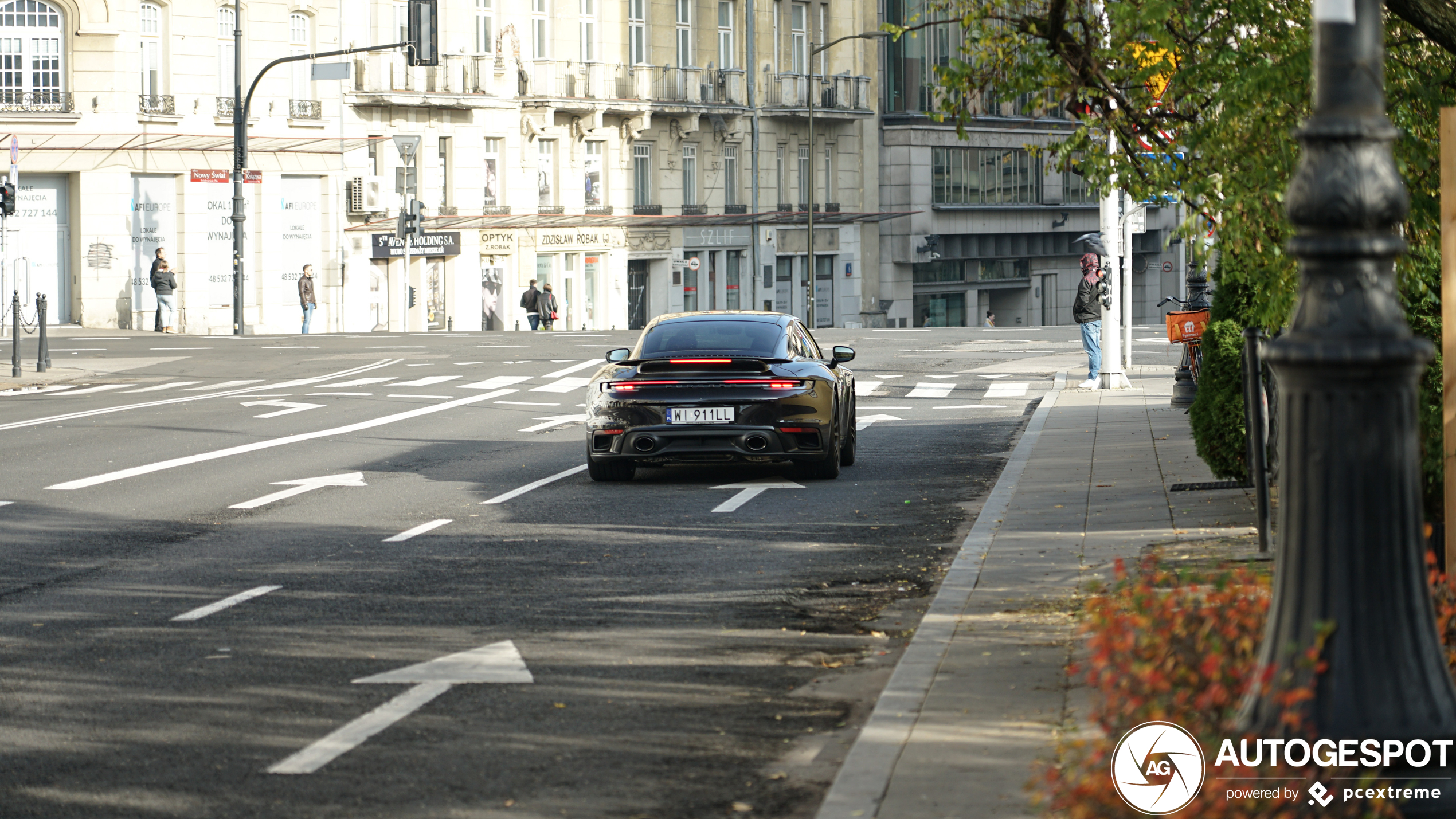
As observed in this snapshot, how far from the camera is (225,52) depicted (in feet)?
170

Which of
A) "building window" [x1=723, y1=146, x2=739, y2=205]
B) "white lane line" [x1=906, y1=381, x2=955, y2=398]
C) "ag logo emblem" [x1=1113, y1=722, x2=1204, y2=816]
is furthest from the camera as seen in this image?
"building window" [x1=723, y1=146, x2=739, y2=205]

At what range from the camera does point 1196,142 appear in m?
9.11

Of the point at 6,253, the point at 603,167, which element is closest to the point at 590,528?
the point at 6,253

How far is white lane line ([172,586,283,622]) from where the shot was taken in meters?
9.05

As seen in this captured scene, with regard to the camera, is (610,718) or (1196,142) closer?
(610,718)

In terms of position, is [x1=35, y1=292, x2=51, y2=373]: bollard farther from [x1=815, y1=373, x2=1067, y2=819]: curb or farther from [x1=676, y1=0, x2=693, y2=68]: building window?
Result: [x1=676, y1=0, x2=693, y2=68]: building window

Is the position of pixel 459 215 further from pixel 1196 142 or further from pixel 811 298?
pixel 1196 142

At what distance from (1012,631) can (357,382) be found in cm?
2246

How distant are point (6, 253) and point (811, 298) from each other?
2741cm

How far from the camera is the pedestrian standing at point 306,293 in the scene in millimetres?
51938

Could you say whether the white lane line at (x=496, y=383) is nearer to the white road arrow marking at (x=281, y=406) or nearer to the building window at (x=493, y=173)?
the white road arrow marking at (x=281, y=406)

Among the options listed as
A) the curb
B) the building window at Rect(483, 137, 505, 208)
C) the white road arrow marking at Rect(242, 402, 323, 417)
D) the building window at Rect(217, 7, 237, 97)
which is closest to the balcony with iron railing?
the building window at Rect(217, 7, 237, 97)

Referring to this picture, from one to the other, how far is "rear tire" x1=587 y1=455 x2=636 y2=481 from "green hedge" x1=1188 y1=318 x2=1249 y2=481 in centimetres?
504

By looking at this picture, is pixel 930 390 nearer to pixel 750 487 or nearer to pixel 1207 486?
pixel 750 487
